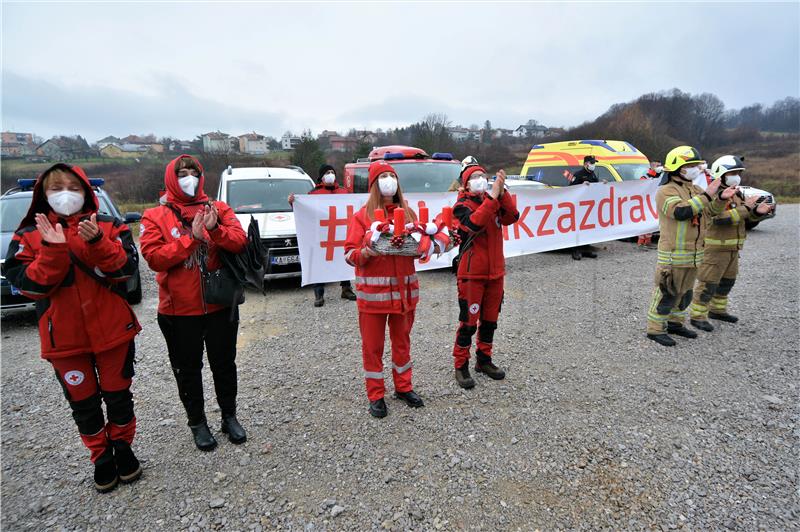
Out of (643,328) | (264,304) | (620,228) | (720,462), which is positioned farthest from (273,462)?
(620,228)

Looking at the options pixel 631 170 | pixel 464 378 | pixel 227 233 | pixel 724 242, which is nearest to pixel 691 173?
pixel 724 242

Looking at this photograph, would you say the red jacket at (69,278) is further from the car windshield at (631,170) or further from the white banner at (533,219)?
the car windshield at (631,170)

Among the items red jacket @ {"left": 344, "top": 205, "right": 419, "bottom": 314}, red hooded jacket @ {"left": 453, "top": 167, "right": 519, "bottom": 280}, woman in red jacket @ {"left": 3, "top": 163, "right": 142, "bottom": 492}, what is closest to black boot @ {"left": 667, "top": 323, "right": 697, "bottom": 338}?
red hooded jacket @ {"left": 453, "top": 167, "right": 519, "bottom": 280}

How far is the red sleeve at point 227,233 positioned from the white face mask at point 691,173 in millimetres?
4480

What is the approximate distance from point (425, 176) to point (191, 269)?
601cm

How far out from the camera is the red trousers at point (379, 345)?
3289 mm

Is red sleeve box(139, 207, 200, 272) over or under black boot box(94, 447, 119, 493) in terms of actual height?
over

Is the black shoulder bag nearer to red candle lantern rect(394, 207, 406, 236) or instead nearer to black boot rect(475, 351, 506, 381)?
red candle lantern rect(394, 207, 406, 236)

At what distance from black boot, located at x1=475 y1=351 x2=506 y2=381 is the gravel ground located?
83 mm

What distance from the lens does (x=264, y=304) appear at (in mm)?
6332

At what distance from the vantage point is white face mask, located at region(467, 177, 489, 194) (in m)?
3.63

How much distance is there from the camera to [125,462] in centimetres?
273

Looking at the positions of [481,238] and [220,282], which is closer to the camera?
[220,282]

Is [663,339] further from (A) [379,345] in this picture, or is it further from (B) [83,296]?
(B) [83,296]
